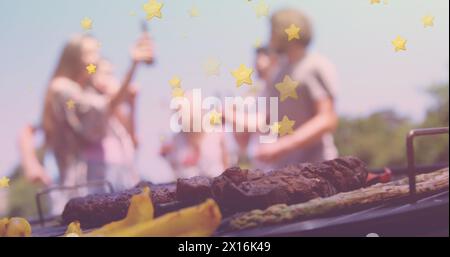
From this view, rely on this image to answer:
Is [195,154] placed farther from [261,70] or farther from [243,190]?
[243,190]

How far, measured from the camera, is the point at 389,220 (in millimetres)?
1038

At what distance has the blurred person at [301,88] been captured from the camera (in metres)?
1.27

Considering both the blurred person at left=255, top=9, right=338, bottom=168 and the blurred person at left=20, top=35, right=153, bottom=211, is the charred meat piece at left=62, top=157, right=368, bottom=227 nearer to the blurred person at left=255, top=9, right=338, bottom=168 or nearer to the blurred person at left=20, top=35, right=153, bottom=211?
the blurred person at left=255, top=9, right=338, bottom=168

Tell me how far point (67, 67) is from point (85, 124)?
0.15 m

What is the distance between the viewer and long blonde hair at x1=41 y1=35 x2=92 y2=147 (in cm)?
141

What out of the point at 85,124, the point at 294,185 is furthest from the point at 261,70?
the point at 85,124

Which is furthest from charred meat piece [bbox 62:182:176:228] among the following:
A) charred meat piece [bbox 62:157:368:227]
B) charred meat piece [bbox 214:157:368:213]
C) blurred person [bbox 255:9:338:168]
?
blurred person [bbox 255:9:338:168]

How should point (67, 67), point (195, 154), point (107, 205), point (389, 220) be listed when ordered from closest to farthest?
point (389, 220) → point (107, 205) → point (67, 67) → point (195, 154)

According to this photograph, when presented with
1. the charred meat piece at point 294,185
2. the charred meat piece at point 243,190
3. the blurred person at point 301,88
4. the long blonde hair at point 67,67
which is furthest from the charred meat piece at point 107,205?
the long blonde hair at point 67,67

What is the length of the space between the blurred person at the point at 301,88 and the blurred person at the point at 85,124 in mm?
263
